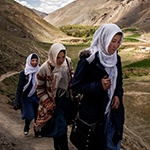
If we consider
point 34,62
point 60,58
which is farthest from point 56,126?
point 34,62

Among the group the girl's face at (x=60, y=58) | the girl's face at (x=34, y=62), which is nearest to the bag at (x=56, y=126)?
the girl's face at (x=60, y=58)

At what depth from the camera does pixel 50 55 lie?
188 inches

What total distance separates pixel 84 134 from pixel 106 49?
113 centimetres

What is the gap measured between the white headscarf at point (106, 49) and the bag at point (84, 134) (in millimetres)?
298

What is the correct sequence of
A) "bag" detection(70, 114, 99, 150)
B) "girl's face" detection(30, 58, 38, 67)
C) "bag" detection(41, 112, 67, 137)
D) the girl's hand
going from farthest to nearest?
"girl's face" detection(30, 58, 38, 67)
"bag" detection(41, 112, 67, 137)
"bag" detection(70, 114, 99, 150)
the girl's hand

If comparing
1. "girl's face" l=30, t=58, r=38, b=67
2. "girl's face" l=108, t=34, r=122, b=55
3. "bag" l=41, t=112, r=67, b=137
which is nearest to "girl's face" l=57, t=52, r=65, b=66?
"bag" l=41, t=112, r=67, b=137

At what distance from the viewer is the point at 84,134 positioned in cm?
366

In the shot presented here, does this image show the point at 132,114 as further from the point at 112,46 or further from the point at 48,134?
the point at 112,46

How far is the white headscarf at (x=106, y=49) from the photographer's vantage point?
3.41 meters

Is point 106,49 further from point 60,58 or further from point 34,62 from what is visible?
point 34,62

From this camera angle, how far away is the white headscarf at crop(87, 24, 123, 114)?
11.2 feet

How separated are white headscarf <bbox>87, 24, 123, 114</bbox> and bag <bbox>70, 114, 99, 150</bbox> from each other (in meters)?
0.30

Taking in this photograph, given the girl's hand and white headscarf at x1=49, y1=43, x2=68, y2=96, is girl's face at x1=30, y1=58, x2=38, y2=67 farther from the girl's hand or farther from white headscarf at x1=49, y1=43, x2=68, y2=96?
the girl's hand

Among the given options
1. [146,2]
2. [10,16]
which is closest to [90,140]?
[10,16]
